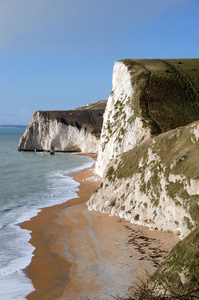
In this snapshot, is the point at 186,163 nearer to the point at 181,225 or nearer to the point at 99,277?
the point at 181,225

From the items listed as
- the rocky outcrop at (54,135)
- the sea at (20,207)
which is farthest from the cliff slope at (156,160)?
the rocky outcrop at (54,135)

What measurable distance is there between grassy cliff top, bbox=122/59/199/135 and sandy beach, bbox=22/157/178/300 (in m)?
16.9

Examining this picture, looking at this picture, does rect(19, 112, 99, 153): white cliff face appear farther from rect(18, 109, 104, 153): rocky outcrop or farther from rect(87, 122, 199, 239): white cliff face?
rect(87, 122, 199, 239): white cliff face

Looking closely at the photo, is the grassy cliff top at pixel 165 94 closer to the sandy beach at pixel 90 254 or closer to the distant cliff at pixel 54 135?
the sandy beach at pixel 90 254

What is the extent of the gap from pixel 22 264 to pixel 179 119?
29.9m

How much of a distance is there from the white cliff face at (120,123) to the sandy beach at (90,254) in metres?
15.6

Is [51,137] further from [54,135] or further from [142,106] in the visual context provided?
[142,106]

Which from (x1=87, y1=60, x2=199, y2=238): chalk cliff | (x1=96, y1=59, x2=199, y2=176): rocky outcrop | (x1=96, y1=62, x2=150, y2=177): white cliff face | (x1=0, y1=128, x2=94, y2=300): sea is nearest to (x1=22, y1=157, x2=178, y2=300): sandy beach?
(x1=0, y1=128, x2=94, y2=300): sea

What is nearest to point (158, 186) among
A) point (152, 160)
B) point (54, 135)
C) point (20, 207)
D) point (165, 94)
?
point (152, 160)

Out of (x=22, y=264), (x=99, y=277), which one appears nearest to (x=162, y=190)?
(x=99, y=277)

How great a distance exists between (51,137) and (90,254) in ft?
311

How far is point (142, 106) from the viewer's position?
142 ft

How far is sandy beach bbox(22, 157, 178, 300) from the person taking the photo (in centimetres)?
1441

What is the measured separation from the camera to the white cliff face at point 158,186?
19172 mm
